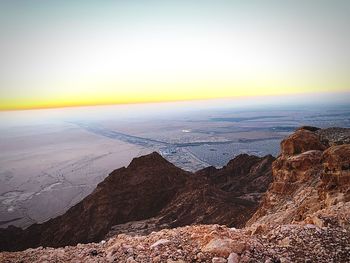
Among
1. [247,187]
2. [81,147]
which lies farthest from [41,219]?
[81,147]

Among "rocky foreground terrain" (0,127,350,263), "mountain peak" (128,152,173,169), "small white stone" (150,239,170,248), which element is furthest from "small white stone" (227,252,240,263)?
"mountain peak" (128,152,173,169)

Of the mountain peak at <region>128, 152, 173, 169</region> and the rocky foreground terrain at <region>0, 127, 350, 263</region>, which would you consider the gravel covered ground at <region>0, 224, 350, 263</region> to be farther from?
the mountain peak at <region>128, 152, 173, 169</region>

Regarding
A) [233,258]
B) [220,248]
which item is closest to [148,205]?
[220,248]

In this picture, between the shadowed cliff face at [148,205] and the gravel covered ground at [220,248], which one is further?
the shadowed cliff face at [148,205]

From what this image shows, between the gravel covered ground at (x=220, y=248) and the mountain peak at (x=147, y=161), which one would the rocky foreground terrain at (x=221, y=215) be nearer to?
the gravel covered ground at (x=220, y=248)

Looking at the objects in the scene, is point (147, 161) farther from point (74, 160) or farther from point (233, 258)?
point (74, 160)

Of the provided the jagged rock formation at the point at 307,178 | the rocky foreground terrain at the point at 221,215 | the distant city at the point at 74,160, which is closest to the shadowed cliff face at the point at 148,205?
the rocky foreground terrain at the point at 221,215
